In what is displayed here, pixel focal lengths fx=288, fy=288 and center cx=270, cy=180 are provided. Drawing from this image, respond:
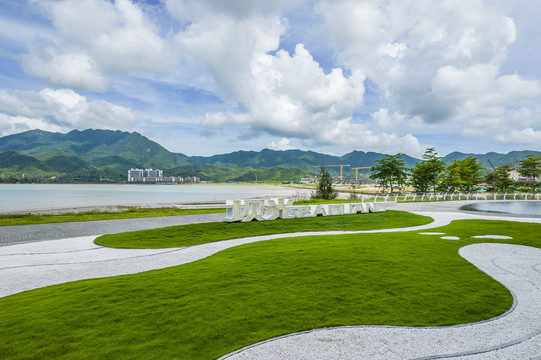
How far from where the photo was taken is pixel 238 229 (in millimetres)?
15602

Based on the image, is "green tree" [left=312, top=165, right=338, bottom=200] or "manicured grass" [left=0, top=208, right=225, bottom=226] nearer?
"manicured grass" [left=0, top=208, right=225, bottom=226]

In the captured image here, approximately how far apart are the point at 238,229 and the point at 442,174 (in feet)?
153

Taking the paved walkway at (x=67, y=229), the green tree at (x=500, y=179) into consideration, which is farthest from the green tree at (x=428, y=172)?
the paved walkway at (x=67, y=229)

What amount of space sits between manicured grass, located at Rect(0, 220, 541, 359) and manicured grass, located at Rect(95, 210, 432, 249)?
5.57m

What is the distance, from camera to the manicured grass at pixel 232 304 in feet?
13.6

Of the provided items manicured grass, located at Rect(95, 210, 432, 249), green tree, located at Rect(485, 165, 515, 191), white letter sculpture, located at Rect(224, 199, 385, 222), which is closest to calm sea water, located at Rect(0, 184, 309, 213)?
Answer: manicured grass, located at Rect(95, 210, 432, 249)

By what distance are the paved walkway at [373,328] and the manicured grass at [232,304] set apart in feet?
0.90

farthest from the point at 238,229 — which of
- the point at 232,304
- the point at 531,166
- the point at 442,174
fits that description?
the point at 531,166

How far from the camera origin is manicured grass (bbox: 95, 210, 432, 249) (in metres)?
13.2

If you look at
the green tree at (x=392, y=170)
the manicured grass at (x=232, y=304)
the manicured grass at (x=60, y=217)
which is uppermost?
the green tree at (x=392, y=170)

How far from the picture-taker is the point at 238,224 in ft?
53.4

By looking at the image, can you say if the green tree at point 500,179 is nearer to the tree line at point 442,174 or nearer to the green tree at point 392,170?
the tree line at point 442,174

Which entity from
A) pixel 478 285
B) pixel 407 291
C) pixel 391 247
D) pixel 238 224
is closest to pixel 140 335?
pixel 407 291

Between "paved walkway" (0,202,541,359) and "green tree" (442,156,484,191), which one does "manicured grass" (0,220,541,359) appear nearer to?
"paved walkway" (0,202,541,359)
